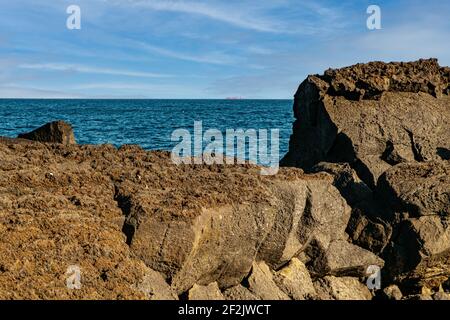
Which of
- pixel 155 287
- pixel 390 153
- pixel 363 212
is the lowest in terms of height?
pixel 155 287

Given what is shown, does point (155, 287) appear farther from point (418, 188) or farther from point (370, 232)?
point (418, 188)

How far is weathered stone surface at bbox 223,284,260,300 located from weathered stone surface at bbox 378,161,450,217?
3.92 m

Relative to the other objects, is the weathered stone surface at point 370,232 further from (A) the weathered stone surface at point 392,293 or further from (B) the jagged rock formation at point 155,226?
(A) the weathered stone surface at point 392,293

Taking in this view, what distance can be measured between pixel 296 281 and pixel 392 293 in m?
2.05

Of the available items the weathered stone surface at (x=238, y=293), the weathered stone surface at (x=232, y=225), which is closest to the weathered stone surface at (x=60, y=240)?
the weathered stone surface at (x=232, y=225)

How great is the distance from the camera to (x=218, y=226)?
8680mm

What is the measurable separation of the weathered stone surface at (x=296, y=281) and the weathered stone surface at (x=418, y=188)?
2548mm

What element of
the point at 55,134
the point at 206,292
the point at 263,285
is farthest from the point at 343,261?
the point at 55,134

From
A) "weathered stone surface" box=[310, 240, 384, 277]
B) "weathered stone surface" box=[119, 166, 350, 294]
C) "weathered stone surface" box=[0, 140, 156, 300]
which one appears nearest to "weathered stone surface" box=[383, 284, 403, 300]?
"weathered stone surface" box=[310, 240, 384, 277]

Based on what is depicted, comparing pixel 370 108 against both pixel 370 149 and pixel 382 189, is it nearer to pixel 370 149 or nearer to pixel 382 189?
pixel 370 149

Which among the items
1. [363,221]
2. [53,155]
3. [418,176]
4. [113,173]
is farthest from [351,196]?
[53,155]

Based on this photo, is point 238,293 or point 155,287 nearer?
point 155,287

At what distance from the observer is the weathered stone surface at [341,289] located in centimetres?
1002

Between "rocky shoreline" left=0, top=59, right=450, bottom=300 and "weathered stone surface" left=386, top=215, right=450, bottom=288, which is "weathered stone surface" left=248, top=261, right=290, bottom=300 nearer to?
"rocky shoreline" left=0, top=59, right=450, bottom=300
